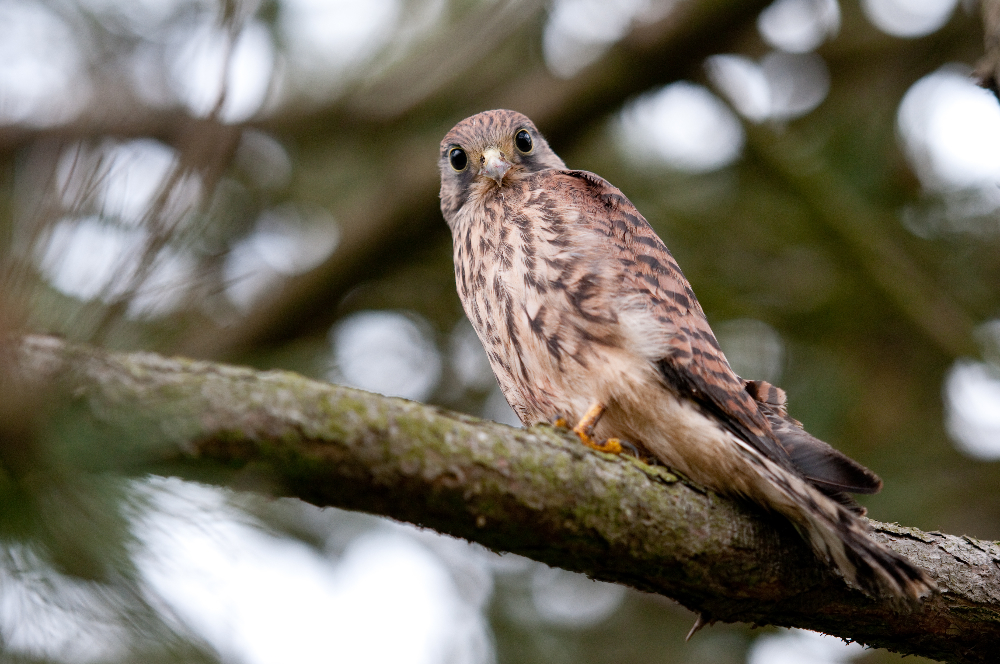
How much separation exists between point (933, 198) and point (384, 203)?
10.1 ft

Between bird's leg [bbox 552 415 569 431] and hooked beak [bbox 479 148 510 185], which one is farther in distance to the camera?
hooked beak [bbox 479 148 510 185]

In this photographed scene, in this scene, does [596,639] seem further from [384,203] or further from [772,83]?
[772,83]

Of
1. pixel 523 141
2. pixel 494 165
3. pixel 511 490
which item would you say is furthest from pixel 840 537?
pixel 523 141

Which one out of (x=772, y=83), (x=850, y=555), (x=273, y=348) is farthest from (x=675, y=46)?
(x=850, y=555)

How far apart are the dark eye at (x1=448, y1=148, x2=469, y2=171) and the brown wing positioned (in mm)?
752

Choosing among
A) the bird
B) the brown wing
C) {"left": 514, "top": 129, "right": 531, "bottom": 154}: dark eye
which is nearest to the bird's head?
{"left": 514, "top": 129, "right": 531, "bottom": 154}: dark eye

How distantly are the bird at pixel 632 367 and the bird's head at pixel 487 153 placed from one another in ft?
0.93

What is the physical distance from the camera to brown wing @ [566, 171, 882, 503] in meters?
2.48

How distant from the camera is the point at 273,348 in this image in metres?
4.48

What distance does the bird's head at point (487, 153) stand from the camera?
3516mm

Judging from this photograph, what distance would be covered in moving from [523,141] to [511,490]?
2.33 meters

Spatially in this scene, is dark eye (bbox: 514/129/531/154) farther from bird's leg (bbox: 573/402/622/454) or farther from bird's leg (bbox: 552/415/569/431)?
bird's leg (bbox: 573/402/622/454)

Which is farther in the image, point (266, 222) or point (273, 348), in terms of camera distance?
point (266, 222)

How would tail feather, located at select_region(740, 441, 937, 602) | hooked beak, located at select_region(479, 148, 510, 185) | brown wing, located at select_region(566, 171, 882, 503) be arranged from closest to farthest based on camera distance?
tail feather, located at select_region(740, 441, 937, 602) < brown wing, located at select_region(566, 171, 882, 503) < hooked beak, located at select_region(479, 148, 510, 185)
